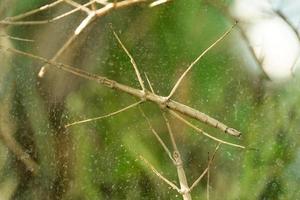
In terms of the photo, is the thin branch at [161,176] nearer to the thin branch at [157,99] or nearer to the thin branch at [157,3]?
the thin branch at [157,99]

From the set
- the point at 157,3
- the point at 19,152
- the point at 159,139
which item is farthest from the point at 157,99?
the point at 19,152

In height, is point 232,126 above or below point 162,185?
above

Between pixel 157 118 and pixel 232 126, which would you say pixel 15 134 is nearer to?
pixel 157 118

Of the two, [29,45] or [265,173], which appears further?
[29,45]

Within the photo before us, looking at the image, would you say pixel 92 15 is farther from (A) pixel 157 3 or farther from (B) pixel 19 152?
(B) pixel 19 152

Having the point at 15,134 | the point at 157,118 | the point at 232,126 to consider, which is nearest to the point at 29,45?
the point at 15,134

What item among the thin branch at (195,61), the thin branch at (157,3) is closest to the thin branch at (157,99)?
the thin branch at (195,61)
